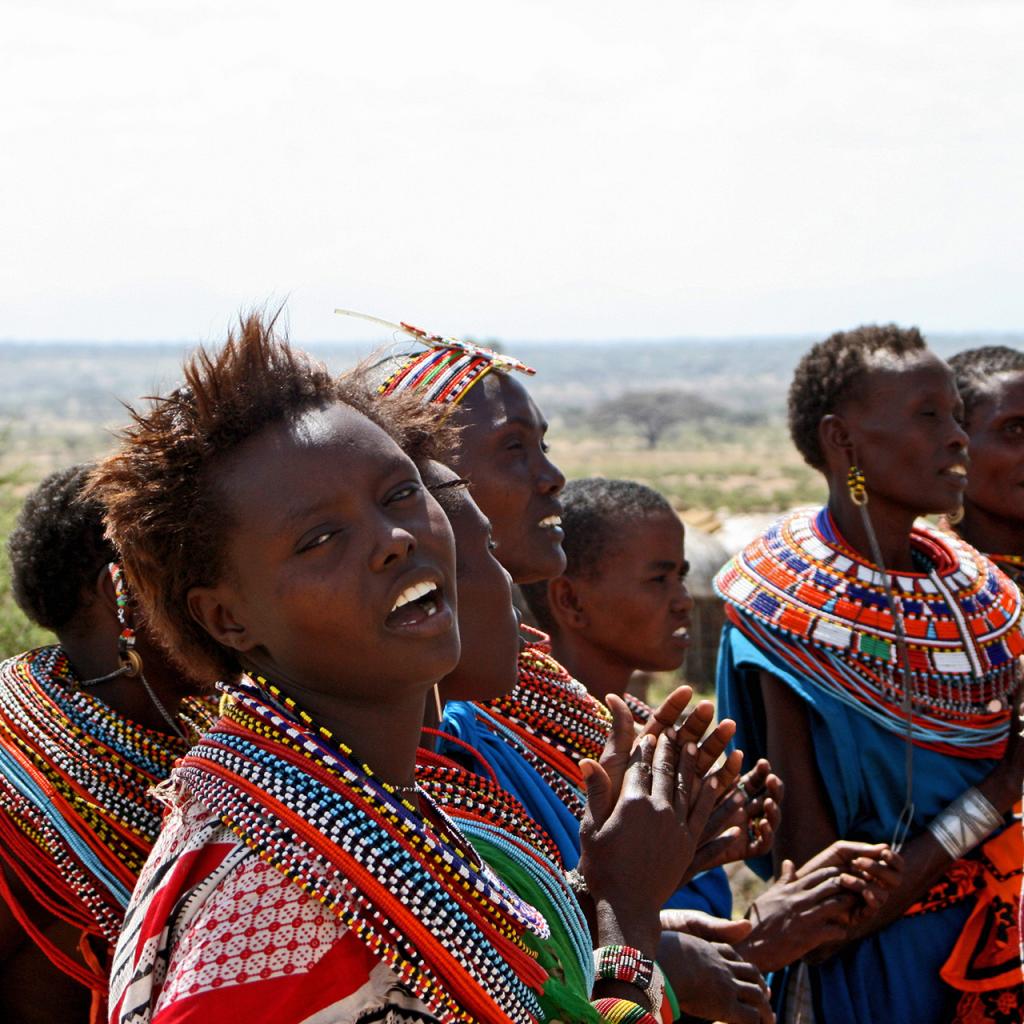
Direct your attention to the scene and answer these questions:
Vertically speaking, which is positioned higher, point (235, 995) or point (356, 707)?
point (356, 707)

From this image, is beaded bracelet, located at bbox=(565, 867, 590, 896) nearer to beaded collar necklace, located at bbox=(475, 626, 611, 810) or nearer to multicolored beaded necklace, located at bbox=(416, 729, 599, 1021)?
multicolored beaded necklace, located at bbox=(416, 729, 599, 1021)

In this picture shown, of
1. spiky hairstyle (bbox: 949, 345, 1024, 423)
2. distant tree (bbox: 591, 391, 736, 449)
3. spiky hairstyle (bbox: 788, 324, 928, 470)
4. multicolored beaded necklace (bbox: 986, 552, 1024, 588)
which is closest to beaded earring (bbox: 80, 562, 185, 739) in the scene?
spiky hairstyle (bbox: 788, 324, 928, 470)

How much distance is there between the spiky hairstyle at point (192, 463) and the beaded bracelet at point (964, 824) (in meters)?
2.54

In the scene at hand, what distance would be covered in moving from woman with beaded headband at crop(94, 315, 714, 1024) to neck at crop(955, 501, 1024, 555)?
315 cm

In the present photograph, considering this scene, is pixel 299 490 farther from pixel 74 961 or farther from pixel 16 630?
pixel 16 630

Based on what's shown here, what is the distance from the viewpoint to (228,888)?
1675mm

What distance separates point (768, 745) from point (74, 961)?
209cm

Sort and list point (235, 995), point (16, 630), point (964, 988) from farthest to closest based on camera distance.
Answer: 1. point (16, 630)
2. point (964, 988)
3. point (235, 995)

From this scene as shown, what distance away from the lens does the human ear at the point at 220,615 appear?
193cm

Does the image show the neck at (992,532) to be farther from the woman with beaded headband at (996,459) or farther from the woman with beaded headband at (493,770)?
the woman with beaded headband at (493,770)

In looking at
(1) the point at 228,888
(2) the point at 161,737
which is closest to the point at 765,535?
(2) the point at 161,737

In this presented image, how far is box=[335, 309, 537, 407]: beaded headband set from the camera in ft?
10.2

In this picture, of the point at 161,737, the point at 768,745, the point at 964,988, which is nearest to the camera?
the point at 161,737

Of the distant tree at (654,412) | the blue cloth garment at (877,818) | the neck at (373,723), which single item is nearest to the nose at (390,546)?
the neck at (373,723)
